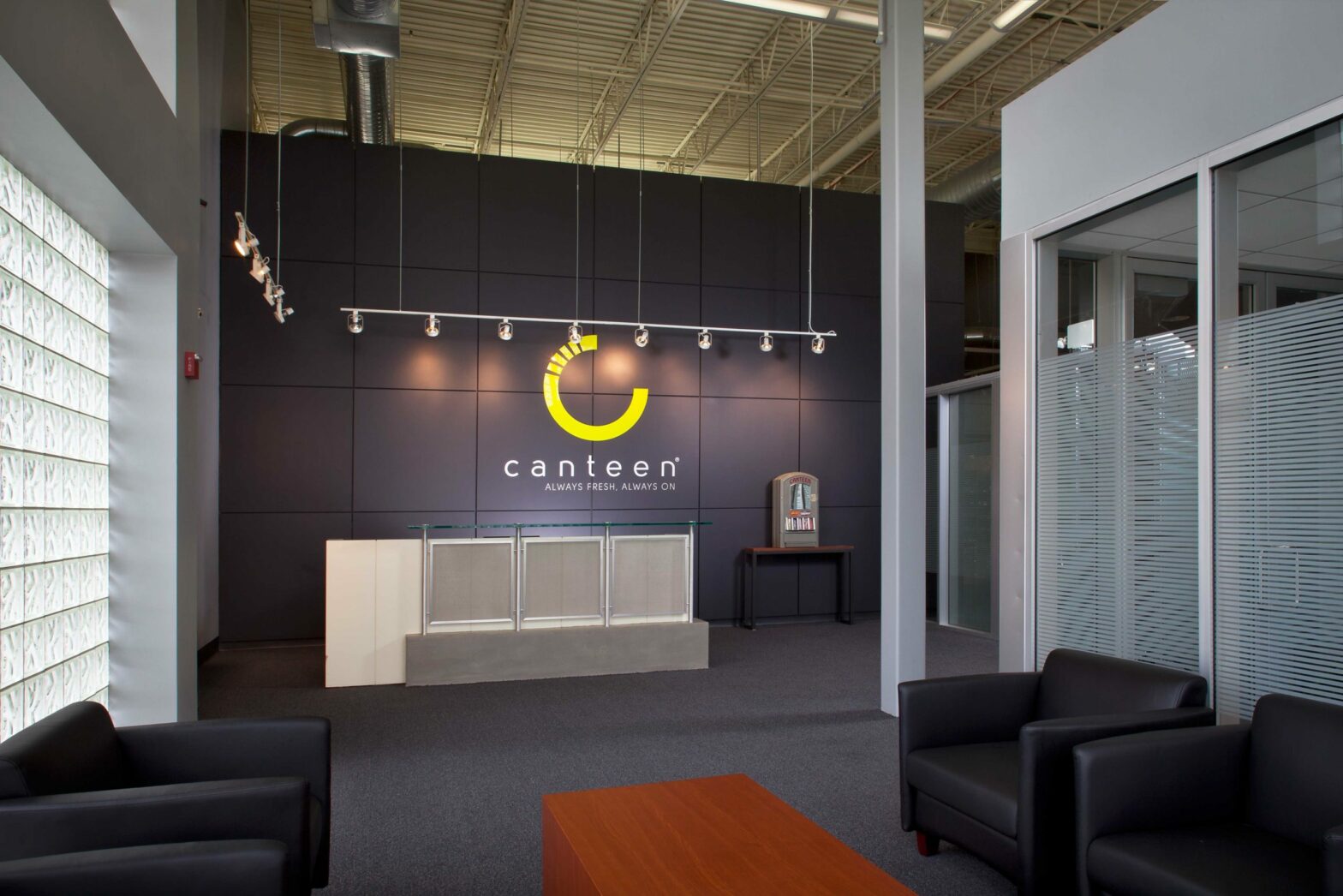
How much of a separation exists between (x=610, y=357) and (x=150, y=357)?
4867 mm

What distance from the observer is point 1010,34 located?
8406 mm

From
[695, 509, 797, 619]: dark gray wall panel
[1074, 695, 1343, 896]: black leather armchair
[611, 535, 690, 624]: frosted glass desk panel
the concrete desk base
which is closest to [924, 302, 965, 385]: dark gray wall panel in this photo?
[695, 509, 797, 619]: dark gray wall panel

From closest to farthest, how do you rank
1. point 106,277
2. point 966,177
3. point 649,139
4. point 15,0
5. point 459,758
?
point 15,0
point 106,277
point 459,758
point 966,177
point 649,139

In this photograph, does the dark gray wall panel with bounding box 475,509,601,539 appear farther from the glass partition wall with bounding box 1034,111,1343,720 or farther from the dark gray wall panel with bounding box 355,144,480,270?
the glass partition wall with bounding box 1034,111,1343,720

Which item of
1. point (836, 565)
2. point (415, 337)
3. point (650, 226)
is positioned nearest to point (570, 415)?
point (415, 337)

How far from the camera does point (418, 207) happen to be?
27.0ft

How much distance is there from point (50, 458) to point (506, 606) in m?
3.48

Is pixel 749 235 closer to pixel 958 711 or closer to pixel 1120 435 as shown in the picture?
pixel 1120 435

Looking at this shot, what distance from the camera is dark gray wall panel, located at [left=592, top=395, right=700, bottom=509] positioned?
863 cm

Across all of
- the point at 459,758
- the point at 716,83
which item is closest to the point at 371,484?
the point at 459,758

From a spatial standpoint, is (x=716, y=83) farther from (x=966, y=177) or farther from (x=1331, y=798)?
(x=1331, y=798)

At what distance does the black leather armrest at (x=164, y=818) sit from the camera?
84.3 inches

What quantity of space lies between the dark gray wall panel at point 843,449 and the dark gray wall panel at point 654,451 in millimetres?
1197

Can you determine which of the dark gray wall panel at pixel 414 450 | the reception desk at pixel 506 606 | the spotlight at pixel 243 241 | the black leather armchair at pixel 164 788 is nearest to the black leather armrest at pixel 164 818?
the black leather armchair at pixel 164 788
